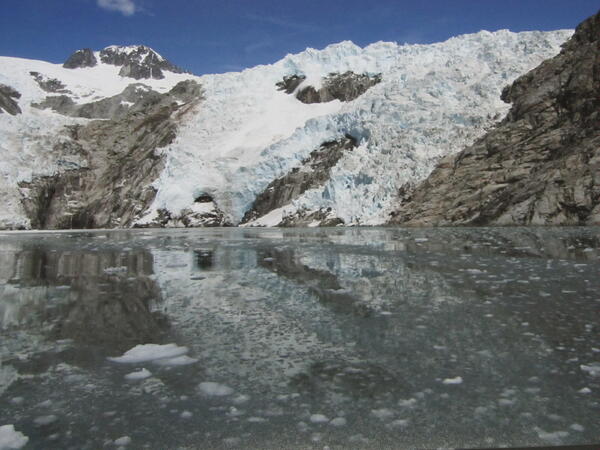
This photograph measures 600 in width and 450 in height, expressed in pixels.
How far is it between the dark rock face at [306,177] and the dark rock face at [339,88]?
10.2 metres

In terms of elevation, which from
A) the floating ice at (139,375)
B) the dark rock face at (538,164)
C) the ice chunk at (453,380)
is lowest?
the floating ice at (139,375)

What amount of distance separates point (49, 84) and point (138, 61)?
32557 mm

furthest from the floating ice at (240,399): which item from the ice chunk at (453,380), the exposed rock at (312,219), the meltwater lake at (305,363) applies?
the exposed rock at (312,219)

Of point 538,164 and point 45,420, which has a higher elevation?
point 538,164

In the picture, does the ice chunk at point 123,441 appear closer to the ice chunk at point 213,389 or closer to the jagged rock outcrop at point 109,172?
the ice chunk at point 213,389

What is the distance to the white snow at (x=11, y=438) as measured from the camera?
6.87 ft

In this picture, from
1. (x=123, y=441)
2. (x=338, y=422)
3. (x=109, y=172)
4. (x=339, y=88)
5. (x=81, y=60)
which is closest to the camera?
(x=123, y=441)

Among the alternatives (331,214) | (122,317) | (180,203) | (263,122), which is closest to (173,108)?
(263,122)

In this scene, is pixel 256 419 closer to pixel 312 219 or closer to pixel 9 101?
pixel 312 219

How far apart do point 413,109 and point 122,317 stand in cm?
3082

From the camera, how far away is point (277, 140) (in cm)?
3844

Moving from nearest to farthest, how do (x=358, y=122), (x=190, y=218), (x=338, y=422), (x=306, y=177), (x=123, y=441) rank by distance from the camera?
(x=123, y=441)
(x=338, y=422)
(x=358, y=122)
(x=306, y=177)
(x=190, y=218)

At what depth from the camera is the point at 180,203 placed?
3634 centimetres

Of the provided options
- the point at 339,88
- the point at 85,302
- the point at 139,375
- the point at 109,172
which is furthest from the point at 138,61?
the point at 139,375
